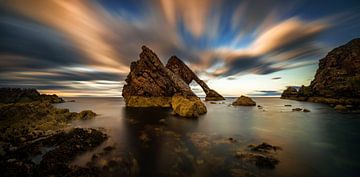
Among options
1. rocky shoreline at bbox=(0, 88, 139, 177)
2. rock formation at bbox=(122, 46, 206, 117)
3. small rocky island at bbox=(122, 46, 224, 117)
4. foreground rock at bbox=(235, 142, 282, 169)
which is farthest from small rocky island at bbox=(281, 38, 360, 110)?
rocky shoreline at bbox=(0, 88, 139, 177)

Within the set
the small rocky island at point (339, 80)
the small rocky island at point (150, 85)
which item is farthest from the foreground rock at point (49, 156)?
the small rocky island at point (339, 80)

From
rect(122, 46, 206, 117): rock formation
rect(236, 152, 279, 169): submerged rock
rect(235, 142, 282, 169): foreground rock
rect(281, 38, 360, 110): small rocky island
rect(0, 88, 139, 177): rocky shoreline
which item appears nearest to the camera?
rect(0, 88, 139, 177): rocky shoreline

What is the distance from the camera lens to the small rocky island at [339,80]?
244 feet

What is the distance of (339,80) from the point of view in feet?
300

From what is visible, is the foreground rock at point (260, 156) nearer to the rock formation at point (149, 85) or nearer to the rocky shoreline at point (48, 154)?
the rocky shoreline at point (48, 154)

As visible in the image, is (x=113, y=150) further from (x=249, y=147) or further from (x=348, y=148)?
(x=348, y=148)

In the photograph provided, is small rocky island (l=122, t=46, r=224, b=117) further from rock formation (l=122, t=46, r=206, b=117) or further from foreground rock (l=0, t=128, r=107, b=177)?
foreground rock (l=0, t=128, r=107, b=177)

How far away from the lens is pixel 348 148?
17344 mm

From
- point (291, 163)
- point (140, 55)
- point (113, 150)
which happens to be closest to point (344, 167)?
point (291, 163)

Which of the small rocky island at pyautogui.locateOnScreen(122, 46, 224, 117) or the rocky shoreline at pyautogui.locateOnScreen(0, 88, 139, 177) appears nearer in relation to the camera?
the rocky shoreline at pyautogui.locateOnScreen(0, 88, 139, 177)

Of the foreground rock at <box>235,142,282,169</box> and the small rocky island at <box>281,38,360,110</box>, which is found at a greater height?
the small rocky island at <box>281,38,360,110</box>

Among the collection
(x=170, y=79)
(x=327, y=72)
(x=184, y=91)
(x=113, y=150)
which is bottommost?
(x=113, y=150)

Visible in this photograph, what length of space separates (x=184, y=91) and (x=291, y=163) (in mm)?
72277

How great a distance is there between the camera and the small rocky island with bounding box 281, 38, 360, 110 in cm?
7438
